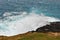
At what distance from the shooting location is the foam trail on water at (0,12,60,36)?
15.2 meters

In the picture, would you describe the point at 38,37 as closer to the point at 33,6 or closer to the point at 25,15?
the point at 25,15

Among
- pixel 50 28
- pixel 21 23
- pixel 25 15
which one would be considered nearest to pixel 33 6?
pixel 25 15

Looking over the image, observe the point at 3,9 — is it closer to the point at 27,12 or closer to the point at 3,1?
the point at 3,1

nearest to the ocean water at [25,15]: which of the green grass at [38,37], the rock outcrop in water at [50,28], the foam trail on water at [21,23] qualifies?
the foam trail on water at [21,23]

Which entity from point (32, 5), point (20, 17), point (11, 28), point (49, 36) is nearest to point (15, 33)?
point (11, 28)

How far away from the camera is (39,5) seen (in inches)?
706

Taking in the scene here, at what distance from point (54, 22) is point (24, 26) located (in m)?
3.12

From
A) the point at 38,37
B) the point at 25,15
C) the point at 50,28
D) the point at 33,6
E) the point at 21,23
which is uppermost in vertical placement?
the point at 33,6

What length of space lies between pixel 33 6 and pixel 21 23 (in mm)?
3206

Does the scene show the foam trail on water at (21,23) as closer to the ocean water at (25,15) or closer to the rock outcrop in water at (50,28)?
the ocean water at (25,15)

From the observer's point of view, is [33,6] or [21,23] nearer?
[21,23]

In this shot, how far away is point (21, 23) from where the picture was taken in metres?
15.9

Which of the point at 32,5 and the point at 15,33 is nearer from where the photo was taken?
the point at 15,33

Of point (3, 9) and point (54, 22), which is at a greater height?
point (3, 9)
